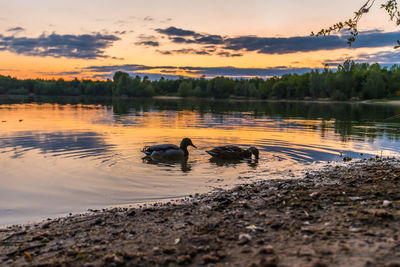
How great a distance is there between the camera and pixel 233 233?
602 centimetres

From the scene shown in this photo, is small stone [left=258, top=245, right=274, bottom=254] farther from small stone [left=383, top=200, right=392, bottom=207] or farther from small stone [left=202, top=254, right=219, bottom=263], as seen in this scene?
small stone [left=383, top=200, right=392, bottom=207]

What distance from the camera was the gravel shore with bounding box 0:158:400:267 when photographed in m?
4.94

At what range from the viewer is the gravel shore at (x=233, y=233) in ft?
16.2

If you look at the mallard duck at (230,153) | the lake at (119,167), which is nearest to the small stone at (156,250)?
the lake at (119,167)

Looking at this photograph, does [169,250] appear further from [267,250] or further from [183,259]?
[267,250]

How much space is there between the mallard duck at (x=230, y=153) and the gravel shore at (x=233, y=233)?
254 inches

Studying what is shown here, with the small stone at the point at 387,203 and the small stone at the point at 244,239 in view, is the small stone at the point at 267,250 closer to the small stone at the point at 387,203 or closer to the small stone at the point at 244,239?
the small stone at the point at 244,239

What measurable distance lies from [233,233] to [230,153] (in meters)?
9.54

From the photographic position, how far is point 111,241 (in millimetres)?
5965

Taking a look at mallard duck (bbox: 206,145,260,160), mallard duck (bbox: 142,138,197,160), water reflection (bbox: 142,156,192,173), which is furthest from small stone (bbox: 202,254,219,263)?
mallard duck (bbox: 206,145,260,160)

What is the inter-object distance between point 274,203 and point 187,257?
3470 millimetres

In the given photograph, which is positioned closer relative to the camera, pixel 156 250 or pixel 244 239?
pixel 156 250

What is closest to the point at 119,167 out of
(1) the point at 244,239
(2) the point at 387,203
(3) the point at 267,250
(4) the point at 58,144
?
(4) the point at 58,144

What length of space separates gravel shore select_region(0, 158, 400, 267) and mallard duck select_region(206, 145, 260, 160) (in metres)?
6.46
